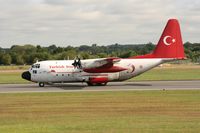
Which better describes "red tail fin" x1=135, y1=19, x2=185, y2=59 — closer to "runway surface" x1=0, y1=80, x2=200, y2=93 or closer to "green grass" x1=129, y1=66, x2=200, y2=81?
"runway surface" x1=0, y1=80, x2=200, y2=93

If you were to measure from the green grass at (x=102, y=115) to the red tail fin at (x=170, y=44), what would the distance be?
17.5 meters

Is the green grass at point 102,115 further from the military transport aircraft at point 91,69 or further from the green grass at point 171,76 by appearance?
the green grass at point 171,76

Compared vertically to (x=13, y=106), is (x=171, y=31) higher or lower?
higher

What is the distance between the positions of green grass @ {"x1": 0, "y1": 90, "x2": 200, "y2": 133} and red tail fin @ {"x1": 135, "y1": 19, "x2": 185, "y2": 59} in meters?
17.5

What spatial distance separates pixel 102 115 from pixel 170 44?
27949mm

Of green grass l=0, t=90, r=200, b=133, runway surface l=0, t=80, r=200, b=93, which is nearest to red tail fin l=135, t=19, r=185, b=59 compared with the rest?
runway surface l=0, t=80, r=200, b=93

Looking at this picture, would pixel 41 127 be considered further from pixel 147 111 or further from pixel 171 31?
pixel 171 31

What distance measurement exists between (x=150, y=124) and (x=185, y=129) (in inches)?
77.1

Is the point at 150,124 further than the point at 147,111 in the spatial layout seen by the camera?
No

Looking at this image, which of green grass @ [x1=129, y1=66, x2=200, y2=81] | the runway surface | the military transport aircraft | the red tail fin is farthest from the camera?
green grass @ [x1=129, y1=66, x2=200, y2=81]

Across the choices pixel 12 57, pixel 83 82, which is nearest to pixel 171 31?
pixel 83 82

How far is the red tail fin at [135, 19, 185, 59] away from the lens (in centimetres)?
4847

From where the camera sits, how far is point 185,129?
16547 mm

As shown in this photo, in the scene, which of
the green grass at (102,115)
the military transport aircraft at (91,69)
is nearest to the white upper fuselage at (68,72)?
the military transport aircraft at (91,69)
